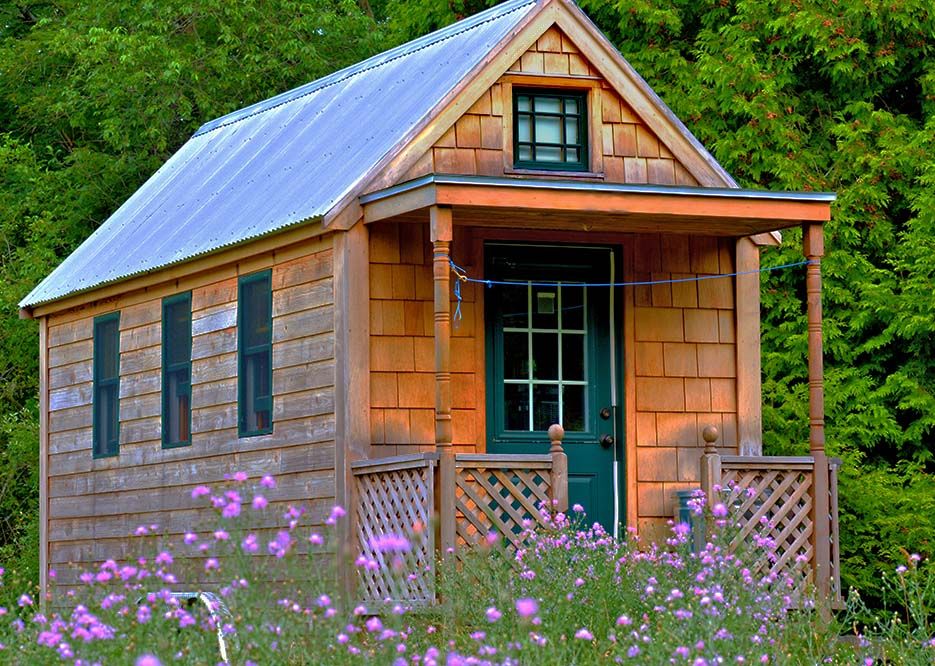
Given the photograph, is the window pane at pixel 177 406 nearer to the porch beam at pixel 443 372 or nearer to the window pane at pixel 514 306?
the window pane at pixel 514 306

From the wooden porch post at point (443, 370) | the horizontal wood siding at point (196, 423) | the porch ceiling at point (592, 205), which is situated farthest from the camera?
the horizontal wood siding at point (196, 423)

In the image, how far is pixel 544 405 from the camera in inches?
573

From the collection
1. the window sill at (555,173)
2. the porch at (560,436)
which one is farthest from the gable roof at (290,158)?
the porch at (560,436)

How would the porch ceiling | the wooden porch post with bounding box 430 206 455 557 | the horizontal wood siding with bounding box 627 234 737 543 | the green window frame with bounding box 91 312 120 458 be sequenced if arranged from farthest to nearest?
the green window frame with bounding box 91 312 120 458 → the horizontal wood siding with bounding box 627 234 737 543 → the porch ceiling → the wooden porch post with bounding box 430 206 455 557

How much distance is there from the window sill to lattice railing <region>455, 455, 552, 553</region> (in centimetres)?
256

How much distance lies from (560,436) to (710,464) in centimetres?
149

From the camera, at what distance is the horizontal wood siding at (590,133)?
14211mm

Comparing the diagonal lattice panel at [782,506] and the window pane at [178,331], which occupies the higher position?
the window pane at [178,331]

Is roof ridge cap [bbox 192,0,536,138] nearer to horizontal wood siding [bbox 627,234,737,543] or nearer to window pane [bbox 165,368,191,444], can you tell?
horizontal wood siding [bbox 627,234,737,543]

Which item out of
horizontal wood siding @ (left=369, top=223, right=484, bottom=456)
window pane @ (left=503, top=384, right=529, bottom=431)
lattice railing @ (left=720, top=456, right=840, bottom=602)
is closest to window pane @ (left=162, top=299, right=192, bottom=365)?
horizontal wood siding @ (left=369, top=223, right=484, bottom=456)

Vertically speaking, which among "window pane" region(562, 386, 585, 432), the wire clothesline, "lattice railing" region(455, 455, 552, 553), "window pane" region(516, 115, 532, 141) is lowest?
"lattice railing" region(455, 455, 552, 553)

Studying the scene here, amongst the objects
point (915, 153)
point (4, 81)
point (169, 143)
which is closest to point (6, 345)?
point (169, 143)

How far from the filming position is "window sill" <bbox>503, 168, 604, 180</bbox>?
14.3 metres

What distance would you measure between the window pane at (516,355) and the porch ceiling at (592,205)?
3.02 feet
